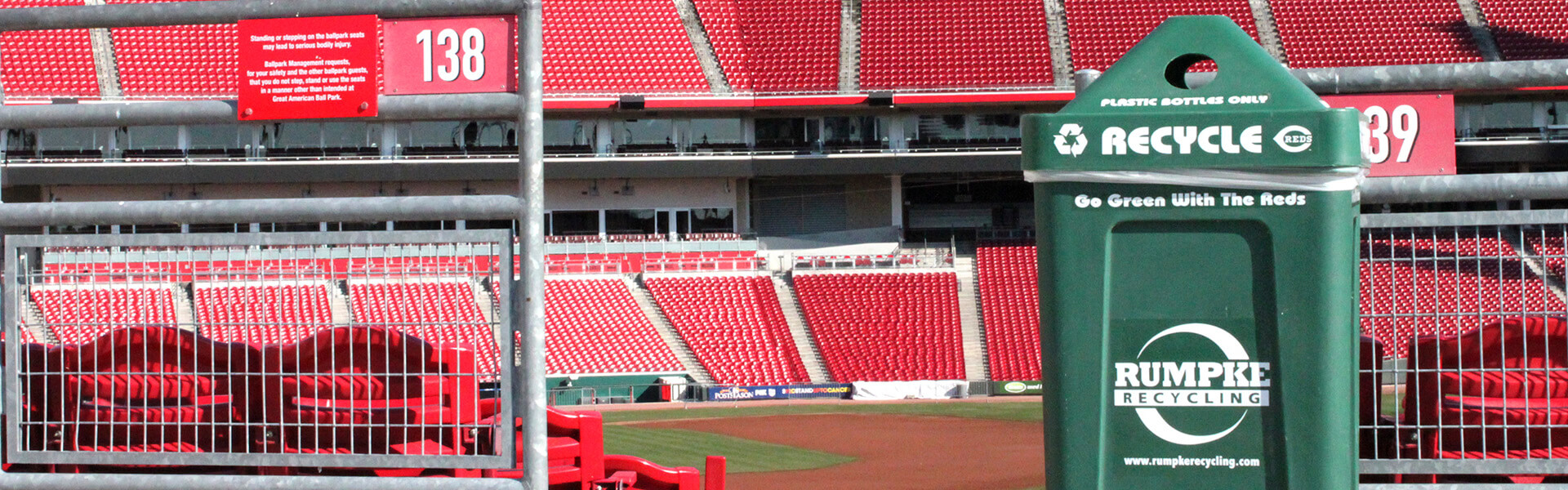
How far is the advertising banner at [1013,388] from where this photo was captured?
27.6 metres

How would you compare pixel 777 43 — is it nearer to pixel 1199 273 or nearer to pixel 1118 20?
pixel 1118 20


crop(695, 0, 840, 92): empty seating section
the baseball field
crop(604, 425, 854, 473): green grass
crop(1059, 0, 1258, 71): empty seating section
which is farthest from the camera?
crop(1059, 0, 1258, 71): empty seating section

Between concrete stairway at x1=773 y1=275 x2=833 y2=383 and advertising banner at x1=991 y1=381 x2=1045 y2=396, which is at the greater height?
concrete stairway at x1=773 y1=275 x2=833 y2=383

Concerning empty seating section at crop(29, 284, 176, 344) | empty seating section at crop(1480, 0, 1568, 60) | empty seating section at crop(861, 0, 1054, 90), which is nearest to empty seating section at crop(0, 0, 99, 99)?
empty seating section at crop(861, 0, 1054, 90)

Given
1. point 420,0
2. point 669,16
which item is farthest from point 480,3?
point 669,16

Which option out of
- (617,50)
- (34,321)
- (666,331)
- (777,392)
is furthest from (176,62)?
(34,321)

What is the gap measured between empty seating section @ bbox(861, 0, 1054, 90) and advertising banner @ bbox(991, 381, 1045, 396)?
8160 millimetres

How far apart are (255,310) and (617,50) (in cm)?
3088

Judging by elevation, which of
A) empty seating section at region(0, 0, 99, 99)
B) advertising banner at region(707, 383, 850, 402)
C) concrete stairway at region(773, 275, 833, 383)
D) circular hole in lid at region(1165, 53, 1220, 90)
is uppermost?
empty seating section at region(0, 0, 99, 99)

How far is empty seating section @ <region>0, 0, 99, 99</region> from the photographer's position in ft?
103

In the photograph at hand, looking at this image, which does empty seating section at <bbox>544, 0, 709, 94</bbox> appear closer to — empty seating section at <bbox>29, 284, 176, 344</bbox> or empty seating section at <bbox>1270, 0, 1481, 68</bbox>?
empty seating section at <bbox>1270, 0, 1481, 68</bbox>

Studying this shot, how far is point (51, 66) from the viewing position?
31812 millimetres

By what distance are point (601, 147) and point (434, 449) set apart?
2935cm

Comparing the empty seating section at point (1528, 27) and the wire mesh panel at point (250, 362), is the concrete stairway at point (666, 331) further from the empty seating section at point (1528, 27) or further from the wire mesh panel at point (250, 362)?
the wire mesh panel at point (250, 362)
